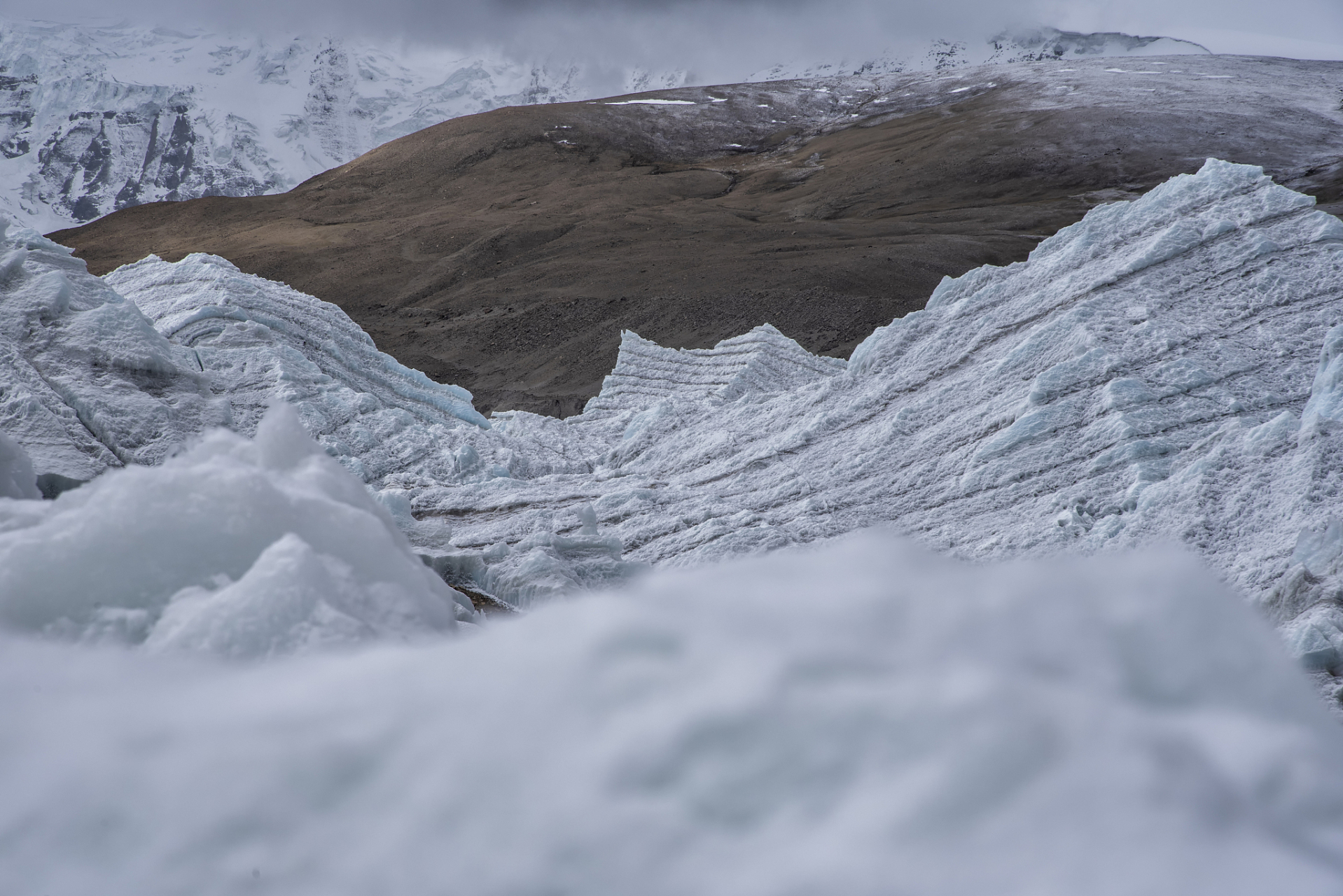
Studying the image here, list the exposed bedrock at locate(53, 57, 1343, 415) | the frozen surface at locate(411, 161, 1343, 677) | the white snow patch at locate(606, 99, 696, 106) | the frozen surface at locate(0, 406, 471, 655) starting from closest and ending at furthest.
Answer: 1. the frozen surface at locate(0, 406, 471, 655)
2. the frozen surface at locate(411, 161, 1343, 677)
3. the exposed bedrock at locate(53, 57, 1343, 415)
4. the white snow patch at locate(606, 99, 696, 106)

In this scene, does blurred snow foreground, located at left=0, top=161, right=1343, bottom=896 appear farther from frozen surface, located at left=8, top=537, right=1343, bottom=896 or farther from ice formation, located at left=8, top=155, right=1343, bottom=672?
ice formation, located at left=8, top=155, right=1343, bottom=672

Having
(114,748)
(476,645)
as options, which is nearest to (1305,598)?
(476,645)

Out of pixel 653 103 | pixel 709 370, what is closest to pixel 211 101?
pixel 653 103

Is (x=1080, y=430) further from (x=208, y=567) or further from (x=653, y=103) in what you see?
(x=653, y=103)

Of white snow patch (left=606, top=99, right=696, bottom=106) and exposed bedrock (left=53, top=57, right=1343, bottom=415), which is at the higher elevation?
white snow patch (left=606, top=99, right=696, bottom=106)

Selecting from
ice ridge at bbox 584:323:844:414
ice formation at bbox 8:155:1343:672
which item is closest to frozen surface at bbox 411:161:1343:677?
ice formation at bbox 8:155:1343:672

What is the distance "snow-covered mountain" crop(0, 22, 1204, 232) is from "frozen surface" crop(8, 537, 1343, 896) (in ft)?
269

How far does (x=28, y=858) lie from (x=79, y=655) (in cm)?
63

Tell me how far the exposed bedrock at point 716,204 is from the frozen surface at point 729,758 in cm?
1390

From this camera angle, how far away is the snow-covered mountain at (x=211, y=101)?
86.5 m

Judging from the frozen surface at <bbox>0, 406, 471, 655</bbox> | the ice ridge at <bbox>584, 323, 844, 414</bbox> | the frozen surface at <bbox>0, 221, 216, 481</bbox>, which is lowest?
the ice ridge at <bbox>584, 323, 844, 414</bbox>

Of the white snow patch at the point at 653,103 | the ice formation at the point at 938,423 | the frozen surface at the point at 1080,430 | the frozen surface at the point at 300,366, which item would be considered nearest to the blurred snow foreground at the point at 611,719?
the ice formation at the point at 938,423

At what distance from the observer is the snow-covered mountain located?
86500 millimetres

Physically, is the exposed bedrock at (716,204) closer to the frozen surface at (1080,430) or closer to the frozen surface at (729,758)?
the frozen surface at (1080,430)
